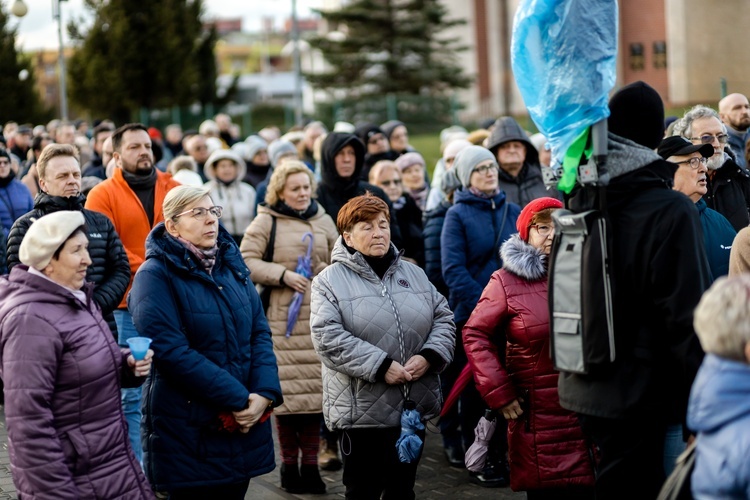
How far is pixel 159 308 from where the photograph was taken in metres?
5.61

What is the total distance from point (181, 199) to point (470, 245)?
9.29ft

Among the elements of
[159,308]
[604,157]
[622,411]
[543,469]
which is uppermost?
[604,157]

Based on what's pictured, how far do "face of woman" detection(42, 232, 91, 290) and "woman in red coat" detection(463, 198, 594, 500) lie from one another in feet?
7.08

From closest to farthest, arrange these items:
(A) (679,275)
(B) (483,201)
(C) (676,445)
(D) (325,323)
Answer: (A) (679,275) → (C) (676,445) → (D) (325,323) → (B) (483,201)

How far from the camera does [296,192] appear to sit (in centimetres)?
793

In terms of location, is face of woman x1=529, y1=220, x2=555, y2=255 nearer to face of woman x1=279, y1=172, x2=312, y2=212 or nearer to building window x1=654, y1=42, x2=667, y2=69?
face of woman x1=279, y1=172, x2=312, y2=212

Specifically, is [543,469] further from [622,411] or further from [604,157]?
[604,157]

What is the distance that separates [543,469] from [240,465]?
160 centimetres

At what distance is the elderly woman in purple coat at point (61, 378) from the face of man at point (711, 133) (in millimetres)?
4432

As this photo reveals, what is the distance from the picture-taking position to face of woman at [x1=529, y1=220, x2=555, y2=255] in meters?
6.09

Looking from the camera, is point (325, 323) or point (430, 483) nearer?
point (325, 323)

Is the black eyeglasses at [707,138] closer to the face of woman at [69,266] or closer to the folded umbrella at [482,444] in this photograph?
the folded umbrella at [482,444]

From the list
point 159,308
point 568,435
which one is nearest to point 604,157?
point 568,435

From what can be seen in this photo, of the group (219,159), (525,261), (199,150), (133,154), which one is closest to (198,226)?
(525,261)
